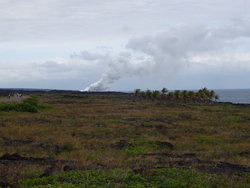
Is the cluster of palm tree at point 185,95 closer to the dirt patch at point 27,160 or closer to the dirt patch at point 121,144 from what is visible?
the dirt patch at point 121,144

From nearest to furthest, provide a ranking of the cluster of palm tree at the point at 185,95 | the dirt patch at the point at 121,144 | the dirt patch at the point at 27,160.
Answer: the dirt patch at the point at 27,160 < the dirt patch at the point at 121,144 < the cluster of palm tree at the point at 185,95

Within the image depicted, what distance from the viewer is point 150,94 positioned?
117 meters

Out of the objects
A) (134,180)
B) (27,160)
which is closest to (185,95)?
(27,160)

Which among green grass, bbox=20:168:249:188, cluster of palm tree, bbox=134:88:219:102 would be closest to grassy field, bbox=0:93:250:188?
green grass, bbox=20:168:249:188

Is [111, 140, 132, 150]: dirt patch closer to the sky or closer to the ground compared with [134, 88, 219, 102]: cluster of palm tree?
closer to the ground

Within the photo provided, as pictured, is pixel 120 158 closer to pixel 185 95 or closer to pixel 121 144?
pixel 121 144

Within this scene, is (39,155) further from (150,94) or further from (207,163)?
(150,94)

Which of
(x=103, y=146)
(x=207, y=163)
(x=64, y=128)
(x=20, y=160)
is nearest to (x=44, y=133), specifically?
(x=64, y=128)

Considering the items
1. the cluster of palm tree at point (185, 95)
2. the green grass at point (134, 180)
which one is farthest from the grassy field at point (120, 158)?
the cluster of palm tree at point (185, 95)

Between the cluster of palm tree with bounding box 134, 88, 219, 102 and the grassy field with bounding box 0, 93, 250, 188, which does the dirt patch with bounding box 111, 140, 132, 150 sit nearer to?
the grassy field with bounding box 0, 93, 250, 188

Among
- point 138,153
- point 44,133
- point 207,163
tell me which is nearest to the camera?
point 207,163

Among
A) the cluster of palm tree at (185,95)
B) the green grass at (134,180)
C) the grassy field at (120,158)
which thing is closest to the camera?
the green grass at (134,180)

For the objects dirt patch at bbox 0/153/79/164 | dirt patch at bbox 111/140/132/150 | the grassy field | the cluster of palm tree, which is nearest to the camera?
the grassy field

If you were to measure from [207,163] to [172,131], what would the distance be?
1352 cm
